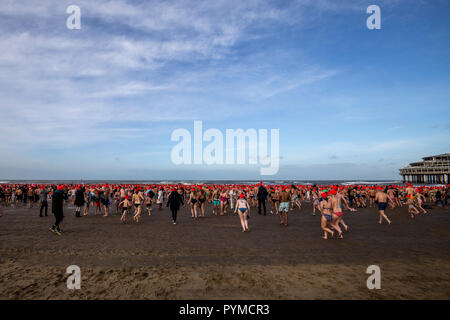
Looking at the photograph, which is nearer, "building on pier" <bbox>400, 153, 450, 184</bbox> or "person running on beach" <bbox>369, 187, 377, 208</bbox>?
"person running on beach" <bbox>369, 187, 377, 208</bbox>

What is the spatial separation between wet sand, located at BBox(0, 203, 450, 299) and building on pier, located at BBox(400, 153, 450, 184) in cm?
8759

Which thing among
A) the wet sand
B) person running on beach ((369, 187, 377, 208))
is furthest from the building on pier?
the wet sand

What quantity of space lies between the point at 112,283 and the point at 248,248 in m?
4.62

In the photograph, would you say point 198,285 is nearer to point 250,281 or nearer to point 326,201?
point 250,281

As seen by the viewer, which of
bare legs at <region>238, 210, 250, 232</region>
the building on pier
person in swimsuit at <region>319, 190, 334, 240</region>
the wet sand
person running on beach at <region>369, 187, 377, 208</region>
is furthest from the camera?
the building on pier

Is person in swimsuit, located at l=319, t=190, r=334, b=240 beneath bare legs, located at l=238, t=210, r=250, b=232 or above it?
above

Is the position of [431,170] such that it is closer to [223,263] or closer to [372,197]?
[372,197]

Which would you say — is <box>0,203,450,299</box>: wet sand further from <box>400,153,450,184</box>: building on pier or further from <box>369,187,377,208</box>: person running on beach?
<box>400,153,450,184</box>: building on pier

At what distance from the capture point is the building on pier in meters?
78.5

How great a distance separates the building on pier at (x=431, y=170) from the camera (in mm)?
78500

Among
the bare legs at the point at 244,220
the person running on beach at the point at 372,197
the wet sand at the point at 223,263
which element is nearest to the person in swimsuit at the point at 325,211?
the wet sand at the point at 223,263

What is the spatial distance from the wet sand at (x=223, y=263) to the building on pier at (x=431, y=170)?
287 feet

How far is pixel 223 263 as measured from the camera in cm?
715

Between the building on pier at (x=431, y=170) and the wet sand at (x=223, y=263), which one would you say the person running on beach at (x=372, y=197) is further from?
the building on pier at (x=431, y=170)
